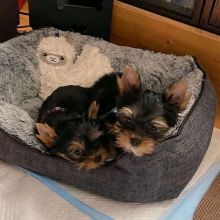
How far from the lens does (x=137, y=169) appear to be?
1.35 metres

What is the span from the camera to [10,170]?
5.04ft

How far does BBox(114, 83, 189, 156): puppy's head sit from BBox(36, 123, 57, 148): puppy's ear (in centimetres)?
24

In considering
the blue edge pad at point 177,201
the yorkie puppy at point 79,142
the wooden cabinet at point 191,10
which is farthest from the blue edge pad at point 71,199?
the wooden cabinet at point 191,10

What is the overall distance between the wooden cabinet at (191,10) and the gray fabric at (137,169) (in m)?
0.63

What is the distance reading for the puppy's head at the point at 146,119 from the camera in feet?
4.22

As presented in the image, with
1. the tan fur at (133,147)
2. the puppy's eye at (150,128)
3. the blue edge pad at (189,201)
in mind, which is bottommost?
the blue edge pad at (189,201)

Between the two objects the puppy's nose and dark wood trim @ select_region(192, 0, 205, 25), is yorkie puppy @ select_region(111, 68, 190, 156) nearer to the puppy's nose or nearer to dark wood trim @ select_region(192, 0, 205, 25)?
the puppy's nose

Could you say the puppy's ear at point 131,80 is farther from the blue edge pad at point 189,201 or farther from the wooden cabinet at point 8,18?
the wooden cabinet at point 8,18

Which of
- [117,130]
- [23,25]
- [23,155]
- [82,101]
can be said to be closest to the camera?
[117,130]

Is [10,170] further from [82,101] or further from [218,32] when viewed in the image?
[218,32]

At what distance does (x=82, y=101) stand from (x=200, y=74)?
548mm

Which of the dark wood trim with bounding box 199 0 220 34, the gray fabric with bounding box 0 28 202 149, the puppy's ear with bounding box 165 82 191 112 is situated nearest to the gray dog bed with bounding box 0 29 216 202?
the gray fabric with bounding box 0 28 202 149

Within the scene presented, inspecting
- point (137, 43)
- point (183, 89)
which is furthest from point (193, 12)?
point (183, 89)

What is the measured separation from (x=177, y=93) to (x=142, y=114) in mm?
166
